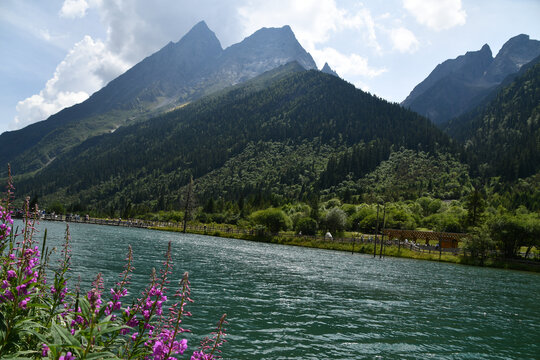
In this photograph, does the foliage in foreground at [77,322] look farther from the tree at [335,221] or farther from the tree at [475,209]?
the tree at [475,209]

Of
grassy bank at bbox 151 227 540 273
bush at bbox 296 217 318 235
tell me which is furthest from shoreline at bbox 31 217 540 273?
bush at bbox 296 217 318 235

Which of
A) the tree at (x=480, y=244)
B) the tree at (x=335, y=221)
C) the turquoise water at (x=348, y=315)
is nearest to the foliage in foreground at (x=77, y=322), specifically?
the turquoise water at (x=348, y=315)

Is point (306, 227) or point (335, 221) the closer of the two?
point (306, 227)

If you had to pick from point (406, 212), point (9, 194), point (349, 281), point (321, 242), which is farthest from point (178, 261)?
point (406, 212)

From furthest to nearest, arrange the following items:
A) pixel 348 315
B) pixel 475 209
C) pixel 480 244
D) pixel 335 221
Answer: pixel 335 221
pixel 475 209
pixel 480 244
pixel 348 315

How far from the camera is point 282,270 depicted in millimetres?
39969

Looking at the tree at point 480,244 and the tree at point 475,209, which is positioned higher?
the tree at point 475,209

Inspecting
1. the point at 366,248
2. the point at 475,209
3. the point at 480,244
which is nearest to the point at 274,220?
the point at 366,248

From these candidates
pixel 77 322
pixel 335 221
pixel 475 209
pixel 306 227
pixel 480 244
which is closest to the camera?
pixel 77 322

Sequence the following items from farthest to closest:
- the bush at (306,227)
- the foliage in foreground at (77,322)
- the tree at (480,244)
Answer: the bush at (306,227) → the tree at (480,244) → the foliage in foreground at (77,322)

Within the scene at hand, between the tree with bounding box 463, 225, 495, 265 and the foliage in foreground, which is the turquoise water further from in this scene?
the tree with bounding box 463, 225, 495, 265

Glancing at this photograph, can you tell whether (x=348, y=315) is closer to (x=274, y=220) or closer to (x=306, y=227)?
(x=274, y=220)

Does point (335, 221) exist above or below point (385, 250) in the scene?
above

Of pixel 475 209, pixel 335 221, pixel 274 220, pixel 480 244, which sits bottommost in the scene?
pixel 274 220
